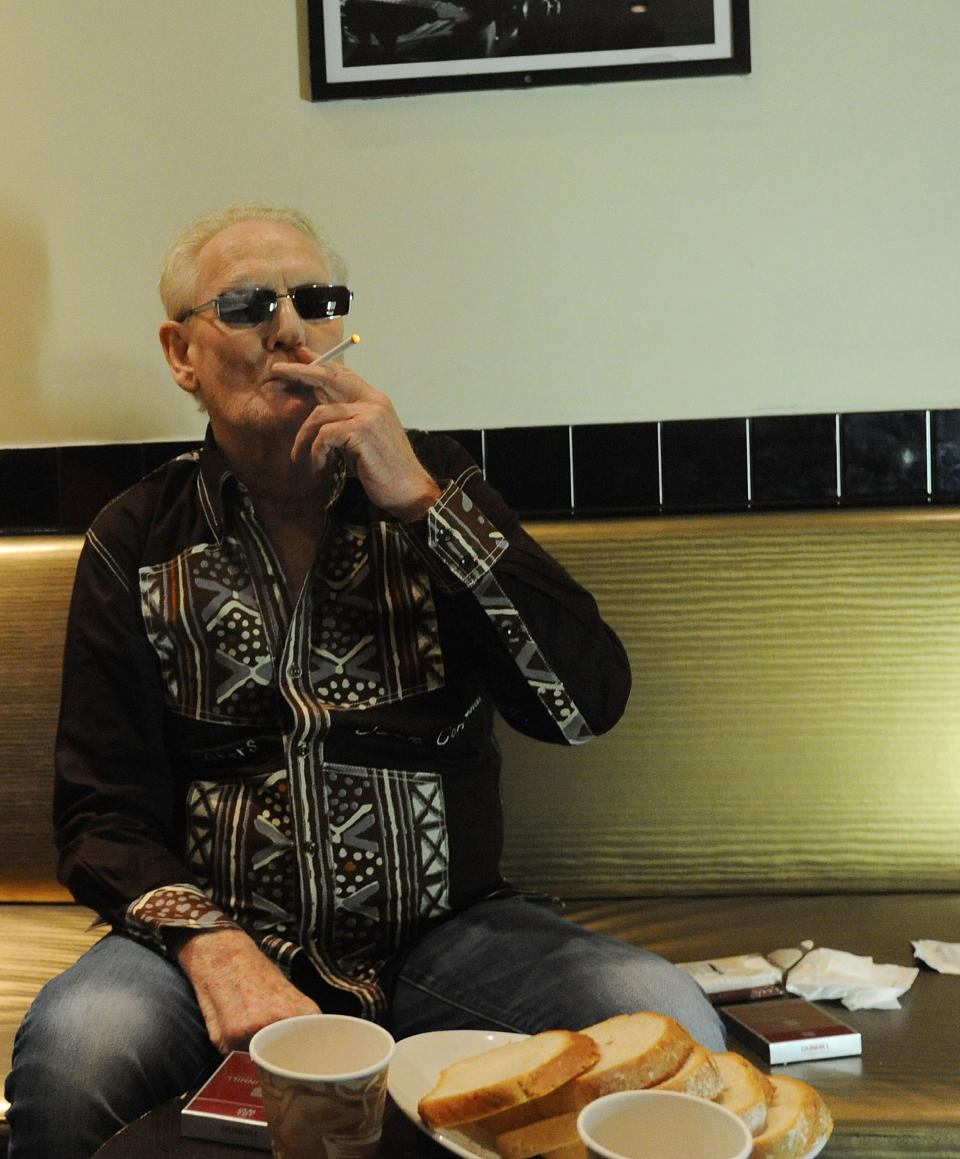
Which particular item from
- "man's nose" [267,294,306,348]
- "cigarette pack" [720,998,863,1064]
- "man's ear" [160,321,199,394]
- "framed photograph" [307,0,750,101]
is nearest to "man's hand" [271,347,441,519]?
"man's nose" [267,294,306,348]

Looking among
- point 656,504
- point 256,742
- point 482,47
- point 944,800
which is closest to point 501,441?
point 656,504

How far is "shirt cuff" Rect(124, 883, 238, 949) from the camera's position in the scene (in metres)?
1.40

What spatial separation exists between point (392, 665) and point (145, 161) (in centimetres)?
119

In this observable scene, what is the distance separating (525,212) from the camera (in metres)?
2.16

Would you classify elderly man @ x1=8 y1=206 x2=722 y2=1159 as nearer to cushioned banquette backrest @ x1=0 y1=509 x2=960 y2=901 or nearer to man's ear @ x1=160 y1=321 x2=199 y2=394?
man's ear @ x1=160 y1=321 x2=199 y2=394

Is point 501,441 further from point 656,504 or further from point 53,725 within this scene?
point 53,725

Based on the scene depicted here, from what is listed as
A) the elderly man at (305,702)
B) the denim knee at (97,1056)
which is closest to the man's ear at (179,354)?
the elderly man at (305,702)

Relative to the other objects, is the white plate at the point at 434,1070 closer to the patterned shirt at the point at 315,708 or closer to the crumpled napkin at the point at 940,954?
the patterned shirt at the point at 315,708

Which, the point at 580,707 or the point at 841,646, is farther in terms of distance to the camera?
the point at 841,646

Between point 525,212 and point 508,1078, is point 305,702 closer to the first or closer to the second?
point 508,1078

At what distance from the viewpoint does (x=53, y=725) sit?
79.8 inches

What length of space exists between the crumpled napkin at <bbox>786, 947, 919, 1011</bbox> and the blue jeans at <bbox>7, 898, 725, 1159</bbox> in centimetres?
27

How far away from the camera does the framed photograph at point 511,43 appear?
2088 mm

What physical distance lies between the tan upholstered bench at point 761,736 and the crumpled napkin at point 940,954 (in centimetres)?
19
